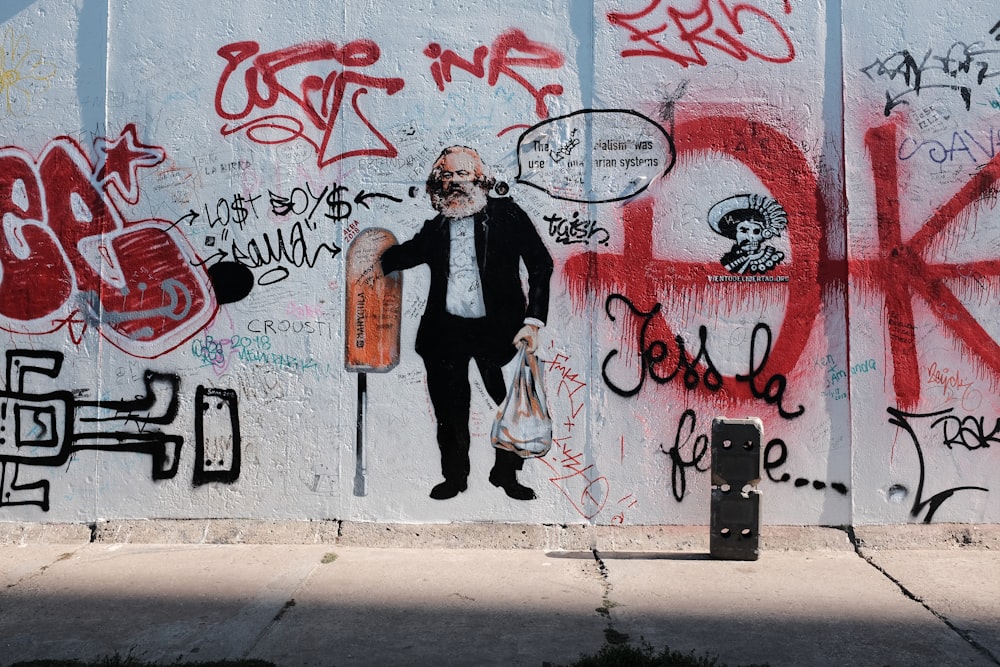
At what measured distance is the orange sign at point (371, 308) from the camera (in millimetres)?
6352

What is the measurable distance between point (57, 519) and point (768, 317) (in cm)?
524

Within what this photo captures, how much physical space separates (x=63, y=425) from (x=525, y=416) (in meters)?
3.32

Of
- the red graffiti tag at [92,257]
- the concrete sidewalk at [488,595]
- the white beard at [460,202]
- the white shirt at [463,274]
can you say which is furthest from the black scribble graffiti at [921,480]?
the red graffiti tag at [92,257]

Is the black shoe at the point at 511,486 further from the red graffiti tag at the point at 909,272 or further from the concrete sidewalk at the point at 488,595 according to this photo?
the red graffiti tag at the point at 909,272

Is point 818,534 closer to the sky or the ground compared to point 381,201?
closer to the ground

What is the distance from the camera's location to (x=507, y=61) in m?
6.34

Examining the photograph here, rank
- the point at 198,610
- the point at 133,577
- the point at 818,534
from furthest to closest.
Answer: the point at 818,534
the point at 133,577
the point at 198,610

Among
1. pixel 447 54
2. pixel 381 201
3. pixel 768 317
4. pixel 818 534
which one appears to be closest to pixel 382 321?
pixel 381 201

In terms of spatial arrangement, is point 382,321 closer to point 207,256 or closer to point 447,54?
point 207,256

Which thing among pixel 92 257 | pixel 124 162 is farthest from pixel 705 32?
pixel 92 257

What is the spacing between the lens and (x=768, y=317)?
246 inches

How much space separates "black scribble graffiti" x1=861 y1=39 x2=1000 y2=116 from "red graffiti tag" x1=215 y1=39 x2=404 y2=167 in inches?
134

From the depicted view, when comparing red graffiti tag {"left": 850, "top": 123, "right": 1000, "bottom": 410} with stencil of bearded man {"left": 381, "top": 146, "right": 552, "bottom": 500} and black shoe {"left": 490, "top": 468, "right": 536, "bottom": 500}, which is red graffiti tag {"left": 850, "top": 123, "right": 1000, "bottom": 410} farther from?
black shoe {"left": 490, "top": 468, "right": 536, "bottom": 500}

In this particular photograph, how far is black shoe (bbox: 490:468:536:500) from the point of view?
248 inches
